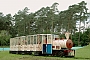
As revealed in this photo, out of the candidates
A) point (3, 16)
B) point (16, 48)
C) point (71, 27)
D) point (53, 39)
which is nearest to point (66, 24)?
point (71, 27)

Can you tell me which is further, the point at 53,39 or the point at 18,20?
the point at 18,20

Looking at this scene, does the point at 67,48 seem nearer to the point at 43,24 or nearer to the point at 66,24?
the point at 66,24

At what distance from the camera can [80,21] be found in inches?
3179

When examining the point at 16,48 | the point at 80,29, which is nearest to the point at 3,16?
the point at 80,29

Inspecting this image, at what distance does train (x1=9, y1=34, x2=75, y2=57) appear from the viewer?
23.6m

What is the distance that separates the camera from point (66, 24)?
274 feet

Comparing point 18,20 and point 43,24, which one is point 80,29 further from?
point 18,20

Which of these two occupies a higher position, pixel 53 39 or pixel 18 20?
pixel 18 20

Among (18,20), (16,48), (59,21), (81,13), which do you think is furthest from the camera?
(18,20)

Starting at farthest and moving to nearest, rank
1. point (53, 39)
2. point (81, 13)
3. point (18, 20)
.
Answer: point (18, 20), point (81, 13), point (53, 39)

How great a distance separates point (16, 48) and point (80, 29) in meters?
50.5

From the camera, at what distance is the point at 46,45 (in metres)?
25.6

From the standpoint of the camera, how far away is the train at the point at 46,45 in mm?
23625

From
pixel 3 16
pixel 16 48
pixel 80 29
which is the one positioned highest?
pixel 3 16
